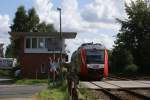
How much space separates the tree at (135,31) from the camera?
82.0 metres

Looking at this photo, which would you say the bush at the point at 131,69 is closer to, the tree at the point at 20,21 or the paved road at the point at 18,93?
the paved road at the point at 18,93

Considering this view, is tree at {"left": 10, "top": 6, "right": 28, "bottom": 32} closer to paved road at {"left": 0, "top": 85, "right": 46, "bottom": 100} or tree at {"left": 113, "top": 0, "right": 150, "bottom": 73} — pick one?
tree at {"left": 113, "top": 0, "right": 150, "bottom": 73}

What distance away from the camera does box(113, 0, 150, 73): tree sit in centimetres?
8200

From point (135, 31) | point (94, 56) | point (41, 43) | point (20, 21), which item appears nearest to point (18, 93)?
point (94, 56)

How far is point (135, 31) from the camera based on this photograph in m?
85.8

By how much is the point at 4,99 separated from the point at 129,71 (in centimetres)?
5089

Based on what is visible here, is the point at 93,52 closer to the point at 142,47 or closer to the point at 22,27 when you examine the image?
the point at 142,47

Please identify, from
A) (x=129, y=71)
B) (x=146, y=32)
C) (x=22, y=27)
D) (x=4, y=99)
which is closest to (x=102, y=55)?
(x=4, y=99)

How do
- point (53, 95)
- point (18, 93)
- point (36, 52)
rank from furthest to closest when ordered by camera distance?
point (36, 52) → point (18, 93) → point (53, 95)

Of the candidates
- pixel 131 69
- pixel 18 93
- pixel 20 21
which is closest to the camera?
pixel 18 93

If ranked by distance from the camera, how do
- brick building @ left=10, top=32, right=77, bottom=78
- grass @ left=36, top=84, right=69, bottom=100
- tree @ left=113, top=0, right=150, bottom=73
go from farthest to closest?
tree @ left=113, top=0, right=150, bottom=73 < brick building @ left=10, top=32, right=77, bottom=78 < grass @ left=36, top=84, right=69, bottom=100

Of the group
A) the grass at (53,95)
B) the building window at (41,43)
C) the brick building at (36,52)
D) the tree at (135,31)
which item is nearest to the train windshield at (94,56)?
the grass at (53,95)


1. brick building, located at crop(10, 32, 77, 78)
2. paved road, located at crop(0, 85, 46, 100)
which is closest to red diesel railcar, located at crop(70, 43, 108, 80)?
paved road, located at crop(0, 85, 46, 100)

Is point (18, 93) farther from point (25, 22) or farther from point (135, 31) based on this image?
point (25, 22)
